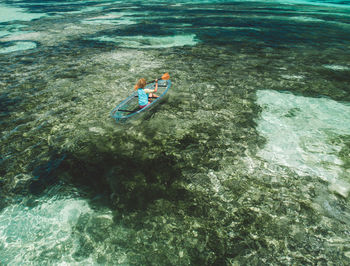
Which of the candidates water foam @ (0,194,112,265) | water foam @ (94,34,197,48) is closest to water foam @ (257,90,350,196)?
water foam @ (0,194,112,265)

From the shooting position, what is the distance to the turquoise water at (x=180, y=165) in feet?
17.3

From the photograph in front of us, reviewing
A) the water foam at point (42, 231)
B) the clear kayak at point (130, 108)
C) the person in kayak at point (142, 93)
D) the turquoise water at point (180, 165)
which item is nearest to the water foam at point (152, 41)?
the turquoise water at point (180, 165)

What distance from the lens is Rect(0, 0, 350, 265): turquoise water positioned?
17.3 feet

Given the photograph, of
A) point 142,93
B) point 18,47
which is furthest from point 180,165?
point 18,47

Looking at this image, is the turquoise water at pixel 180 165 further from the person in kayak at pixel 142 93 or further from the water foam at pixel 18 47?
the water foam at pixel 18 47

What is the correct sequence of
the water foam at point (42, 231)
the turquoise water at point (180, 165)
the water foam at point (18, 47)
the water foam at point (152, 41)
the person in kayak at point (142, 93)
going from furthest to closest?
the water foam at point (152, 41)
the water foam at point (18, 47)
the person in kayak at point (142, 93)
the turquoise water at point (180, 165)
the water foam at point (42, 231)

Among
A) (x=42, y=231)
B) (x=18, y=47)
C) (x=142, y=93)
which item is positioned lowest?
(x=18, y=47)

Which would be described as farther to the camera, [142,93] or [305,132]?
[142,93]

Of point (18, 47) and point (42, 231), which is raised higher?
point (42, 231)

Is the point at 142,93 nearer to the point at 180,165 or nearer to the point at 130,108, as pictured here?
the point at 130,108

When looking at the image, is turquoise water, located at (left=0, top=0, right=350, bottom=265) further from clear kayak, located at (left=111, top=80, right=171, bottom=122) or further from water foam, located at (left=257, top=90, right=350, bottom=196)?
clear kayak, located at (left=111, top=80, right=171, bottom=122)

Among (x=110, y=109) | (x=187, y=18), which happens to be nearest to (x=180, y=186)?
(x=110, y=109)

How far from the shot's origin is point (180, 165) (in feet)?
24.6

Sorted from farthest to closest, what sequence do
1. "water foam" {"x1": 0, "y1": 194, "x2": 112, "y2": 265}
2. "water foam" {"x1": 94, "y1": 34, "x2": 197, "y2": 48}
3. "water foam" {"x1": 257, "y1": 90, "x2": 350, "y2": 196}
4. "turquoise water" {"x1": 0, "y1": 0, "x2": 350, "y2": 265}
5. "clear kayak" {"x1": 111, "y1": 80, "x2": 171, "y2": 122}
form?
"water foam" {"x1": 94, "y1": 34, "x2": 197, "y2": 48} → "clear kayak" {"x1": 111, "y1": 80, "x2": 171, "y2": 122} → "water foam" {"x1": 257, "y1": 90, "x2": 350, "y2": 196} → "turquoise water" {"x1": 0, "y1": 0, "x2": 350, "y2": 265} → "water foam" {"x1": 0, "y1": 194, "x2": 112, "y2": 265}
